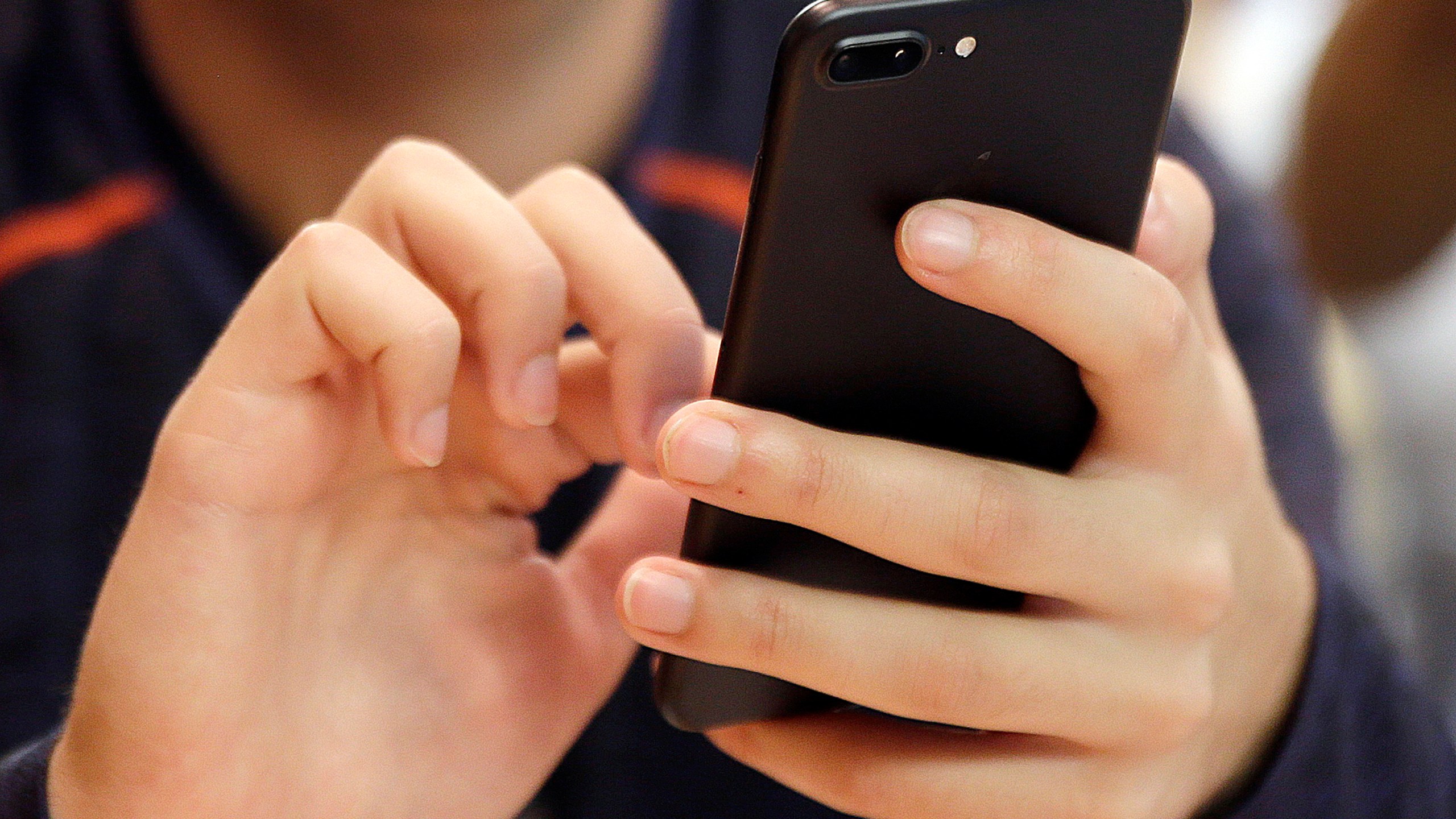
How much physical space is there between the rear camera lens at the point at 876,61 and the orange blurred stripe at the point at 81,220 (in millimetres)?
581

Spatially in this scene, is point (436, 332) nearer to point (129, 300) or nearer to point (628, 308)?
point (628, 308)

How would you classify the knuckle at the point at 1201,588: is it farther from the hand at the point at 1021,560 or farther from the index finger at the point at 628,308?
the index finger at the point at 628,308

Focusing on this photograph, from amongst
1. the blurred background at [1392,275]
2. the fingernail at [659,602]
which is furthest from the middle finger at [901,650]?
the blurred background at [1392,275]

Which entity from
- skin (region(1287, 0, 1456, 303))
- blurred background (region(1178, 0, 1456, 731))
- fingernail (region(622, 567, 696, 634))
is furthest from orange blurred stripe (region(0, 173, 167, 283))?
skin (region(1287, 0, 1456, 303))

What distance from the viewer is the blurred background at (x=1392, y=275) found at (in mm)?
1207

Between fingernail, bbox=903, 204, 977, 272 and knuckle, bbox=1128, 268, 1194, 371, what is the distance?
0.08m

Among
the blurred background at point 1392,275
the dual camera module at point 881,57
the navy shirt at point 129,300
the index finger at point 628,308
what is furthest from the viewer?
the blurred background at point 1392,275

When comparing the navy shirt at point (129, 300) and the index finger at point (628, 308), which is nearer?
the index finger at point (628, 308)

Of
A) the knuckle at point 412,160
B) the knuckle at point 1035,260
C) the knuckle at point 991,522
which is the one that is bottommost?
the knuckle at point 991,522

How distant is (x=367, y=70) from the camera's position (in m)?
0.72

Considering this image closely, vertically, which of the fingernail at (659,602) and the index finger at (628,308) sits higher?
the index finger at (628,308)

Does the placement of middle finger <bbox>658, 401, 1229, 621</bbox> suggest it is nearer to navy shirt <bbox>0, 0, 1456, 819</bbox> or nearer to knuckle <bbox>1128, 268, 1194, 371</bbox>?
knuckle <bbox>1128, 268, 1194, 371</bbox>

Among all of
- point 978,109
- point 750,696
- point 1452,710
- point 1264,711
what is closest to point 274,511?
point 750,696

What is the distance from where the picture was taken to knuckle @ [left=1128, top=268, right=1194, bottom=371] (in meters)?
0.41
